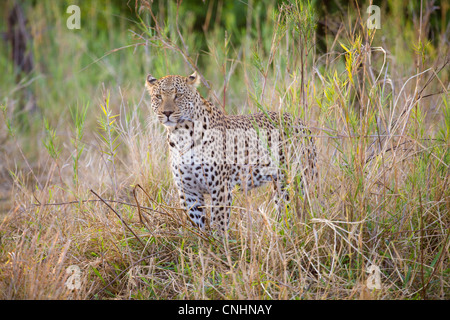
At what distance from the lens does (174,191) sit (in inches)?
206

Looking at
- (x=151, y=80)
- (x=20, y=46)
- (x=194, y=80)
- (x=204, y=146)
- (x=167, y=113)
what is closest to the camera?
(x=167, y=113)

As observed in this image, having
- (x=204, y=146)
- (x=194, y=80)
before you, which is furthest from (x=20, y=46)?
(x=204, y=146)

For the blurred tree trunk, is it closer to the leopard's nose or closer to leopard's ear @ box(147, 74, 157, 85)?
leopard's ear @ box(147, 74, 157, 85)

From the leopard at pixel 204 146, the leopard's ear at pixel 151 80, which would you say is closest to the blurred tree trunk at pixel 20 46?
the leopard's ear at pixel 151 80

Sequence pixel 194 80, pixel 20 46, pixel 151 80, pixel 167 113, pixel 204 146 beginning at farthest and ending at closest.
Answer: pixel 20 46 → pixel 151 80 → pixel 194 80 → pixel 204 146 → pixel 167 113

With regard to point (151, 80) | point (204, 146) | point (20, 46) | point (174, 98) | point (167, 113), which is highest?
point (20, 46)

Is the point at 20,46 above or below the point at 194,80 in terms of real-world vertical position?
above

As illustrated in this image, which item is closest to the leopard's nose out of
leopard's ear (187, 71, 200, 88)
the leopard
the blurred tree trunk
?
the leopard

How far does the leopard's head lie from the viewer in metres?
4.59

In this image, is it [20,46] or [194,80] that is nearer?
[194,80]

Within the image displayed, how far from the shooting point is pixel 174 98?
4.67 meters

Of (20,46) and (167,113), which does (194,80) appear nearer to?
(167,113)

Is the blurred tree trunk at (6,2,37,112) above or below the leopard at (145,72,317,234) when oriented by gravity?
above

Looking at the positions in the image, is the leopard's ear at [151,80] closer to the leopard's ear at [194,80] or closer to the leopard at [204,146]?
the leopard at [204,146]
